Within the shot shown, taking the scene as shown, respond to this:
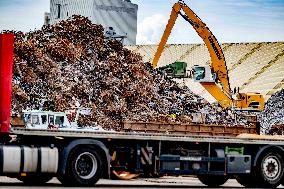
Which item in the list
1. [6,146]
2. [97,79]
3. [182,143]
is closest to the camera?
[6,146]

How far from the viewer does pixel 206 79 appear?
4259 cm

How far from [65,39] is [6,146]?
28709mm

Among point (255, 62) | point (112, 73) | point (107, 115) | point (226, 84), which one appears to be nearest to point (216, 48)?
point (226, 84)

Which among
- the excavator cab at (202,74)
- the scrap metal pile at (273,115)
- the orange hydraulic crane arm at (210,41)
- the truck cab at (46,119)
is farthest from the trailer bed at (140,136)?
the scrap metal pile at (273,115)

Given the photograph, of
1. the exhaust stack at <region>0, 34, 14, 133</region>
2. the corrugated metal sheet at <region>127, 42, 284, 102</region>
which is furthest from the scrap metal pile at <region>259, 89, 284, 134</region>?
the exhaust stack at <region>0, 34, 14, 133</region>

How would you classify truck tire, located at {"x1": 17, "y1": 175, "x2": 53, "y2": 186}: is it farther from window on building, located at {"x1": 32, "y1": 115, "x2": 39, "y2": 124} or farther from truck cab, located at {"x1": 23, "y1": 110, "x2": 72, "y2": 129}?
window on building, located at {"x1": 32, "y1": 115, "x2": 39, "y2": 124}

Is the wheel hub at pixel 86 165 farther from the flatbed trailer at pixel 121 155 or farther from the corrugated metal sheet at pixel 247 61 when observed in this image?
the corrugated metal sheet at pixel 247 61

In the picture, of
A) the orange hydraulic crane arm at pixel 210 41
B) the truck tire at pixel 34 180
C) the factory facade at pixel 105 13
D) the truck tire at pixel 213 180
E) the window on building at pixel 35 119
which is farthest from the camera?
the factory facade at pixel 105 13

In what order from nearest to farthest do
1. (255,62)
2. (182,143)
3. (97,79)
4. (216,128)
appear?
(182,143) < (216,128) < (97,79) < (255,62)

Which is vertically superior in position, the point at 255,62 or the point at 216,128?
the point at 255,62

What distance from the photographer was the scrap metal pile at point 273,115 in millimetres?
51172

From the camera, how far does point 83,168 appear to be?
15594mm

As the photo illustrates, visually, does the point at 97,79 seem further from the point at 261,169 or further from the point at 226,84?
the point at 261,169

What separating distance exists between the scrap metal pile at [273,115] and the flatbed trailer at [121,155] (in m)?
31.1
